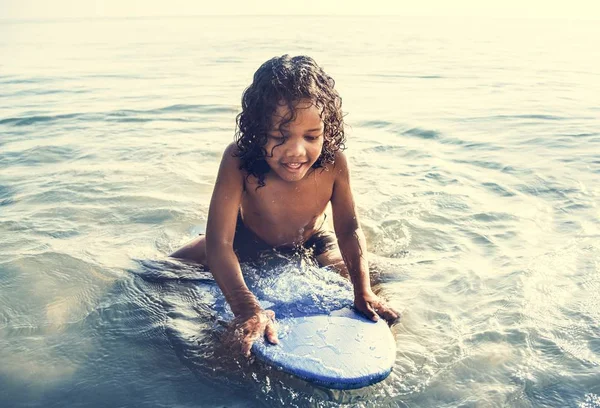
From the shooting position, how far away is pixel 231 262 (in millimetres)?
2889

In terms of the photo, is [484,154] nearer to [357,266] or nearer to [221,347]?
[357,266]

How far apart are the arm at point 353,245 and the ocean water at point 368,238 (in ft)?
0.53

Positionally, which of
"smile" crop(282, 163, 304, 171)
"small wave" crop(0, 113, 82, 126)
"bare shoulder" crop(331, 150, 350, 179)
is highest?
"smile" crop(282, 163, 304, 171)

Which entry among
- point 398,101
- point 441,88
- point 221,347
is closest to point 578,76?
point 441,88

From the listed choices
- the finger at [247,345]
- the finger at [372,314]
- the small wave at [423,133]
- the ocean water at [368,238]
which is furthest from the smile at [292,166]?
the small wave at [423,133]

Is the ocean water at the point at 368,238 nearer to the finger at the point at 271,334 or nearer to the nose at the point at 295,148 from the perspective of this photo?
the finger at the point at 271,334

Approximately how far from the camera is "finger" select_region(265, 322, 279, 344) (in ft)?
8.41

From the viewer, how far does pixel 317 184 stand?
126 inches

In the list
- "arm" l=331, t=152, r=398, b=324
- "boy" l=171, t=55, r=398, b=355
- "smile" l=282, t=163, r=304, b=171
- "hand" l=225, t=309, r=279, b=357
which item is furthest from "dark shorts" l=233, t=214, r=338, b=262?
"hand" l=225, t=309, r=279, b=357

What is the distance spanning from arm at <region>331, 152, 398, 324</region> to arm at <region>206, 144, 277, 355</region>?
454 millimetres

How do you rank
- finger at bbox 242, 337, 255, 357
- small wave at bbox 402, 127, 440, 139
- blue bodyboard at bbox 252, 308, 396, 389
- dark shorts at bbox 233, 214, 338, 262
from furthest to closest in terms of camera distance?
small wave at bbox 402, 127, 440, 139 → dark shorts at bbox 233, 214, 338, 262 → finger at bbox 242, 337, 255, 357 → blue bodyboard at bbox 252, 308, 396, 389

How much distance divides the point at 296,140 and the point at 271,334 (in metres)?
0.85

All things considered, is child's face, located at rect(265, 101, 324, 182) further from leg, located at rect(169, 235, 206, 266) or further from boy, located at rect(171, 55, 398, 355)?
leg, located at rect(169, 235, 206, 266)

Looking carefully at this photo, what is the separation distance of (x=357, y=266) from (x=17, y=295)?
173 centimetres
